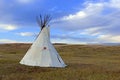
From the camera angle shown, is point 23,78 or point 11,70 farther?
point 11,70

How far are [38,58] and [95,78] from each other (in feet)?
35.7

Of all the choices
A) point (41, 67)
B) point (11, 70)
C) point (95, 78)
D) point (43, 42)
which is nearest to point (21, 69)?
point (11, 70)

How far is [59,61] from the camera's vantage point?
32906mm

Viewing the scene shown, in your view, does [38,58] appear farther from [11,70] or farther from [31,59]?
[11,70]

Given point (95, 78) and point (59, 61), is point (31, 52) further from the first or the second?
point (95, 78)

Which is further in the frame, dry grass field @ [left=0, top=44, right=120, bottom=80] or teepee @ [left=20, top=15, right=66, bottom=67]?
teepee @ [left=20, top=15, right=66, bottom=67]

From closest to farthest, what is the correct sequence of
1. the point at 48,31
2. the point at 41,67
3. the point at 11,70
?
the point at 11,70
the point at 41,67
the point at 48,31

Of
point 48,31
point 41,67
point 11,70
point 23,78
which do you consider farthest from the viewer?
point 48,31

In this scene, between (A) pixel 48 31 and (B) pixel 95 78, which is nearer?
(B) pixel 95 78

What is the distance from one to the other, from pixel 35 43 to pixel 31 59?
5.52 feet

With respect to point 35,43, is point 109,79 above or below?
below

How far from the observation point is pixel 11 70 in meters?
27.0

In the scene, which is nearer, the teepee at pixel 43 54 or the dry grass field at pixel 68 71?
the dry grass field at pixel 68 71

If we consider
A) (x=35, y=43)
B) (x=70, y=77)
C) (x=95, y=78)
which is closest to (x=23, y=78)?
(x=70, y=77)
